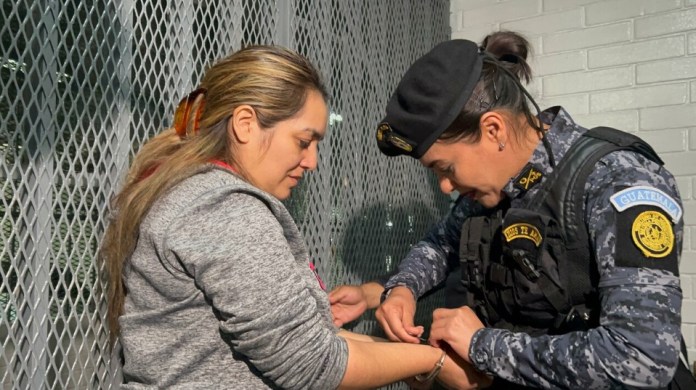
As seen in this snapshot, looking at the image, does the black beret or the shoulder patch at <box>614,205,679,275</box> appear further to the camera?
the black beret

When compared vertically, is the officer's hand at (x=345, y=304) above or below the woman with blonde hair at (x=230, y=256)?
below

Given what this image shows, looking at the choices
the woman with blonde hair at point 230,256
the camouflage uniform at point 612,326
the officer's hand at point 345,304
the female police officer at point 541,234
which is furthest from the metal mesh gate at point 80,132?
the camouflage uniform at point 612,326

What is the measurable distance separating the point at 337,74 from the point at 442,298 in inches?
48.0

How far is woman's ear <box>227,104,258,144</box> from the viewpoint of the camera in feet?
4.26

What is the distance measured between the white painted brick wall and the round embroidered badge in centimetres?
184

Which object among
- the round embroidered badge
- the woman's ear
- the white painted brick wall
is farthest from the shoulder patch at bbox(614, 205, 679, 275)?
the white painted brick wall

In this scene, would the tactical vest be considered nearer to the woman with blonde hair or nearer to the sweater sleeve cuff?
the sweater sleeve cuff

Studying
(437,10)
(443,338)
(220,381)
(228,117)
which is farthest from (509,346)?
(437,10)

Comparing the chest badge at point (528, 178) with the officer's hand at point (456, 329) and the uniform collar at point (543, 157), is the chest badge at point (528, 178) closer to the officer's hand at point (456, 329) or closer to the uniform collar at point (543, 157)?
the uniform collar at point (543, 157)

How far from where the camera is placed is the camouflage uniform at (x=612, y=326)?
1236mm

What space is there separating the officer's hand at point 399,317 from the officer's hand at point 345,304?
0.17 meters

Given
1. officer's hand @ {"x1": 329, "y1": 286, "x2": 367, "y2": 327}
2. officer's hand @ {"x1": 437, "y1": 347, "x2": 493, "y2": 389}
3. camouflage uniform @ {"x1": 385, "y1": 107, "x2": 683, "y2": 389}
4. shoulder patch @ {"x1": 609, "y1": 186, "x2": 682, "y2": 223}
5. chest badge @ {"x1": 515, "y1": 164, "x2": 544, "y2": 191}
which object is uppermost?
chest badge @ {"x1": 515, "y1": 164, "x2": 544, "y2": 191}

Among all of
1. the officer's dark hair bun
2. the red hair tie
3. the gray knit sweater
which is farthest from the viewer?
the officer's dark hair bun

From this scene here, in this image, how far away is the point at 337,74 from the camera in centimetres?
226
